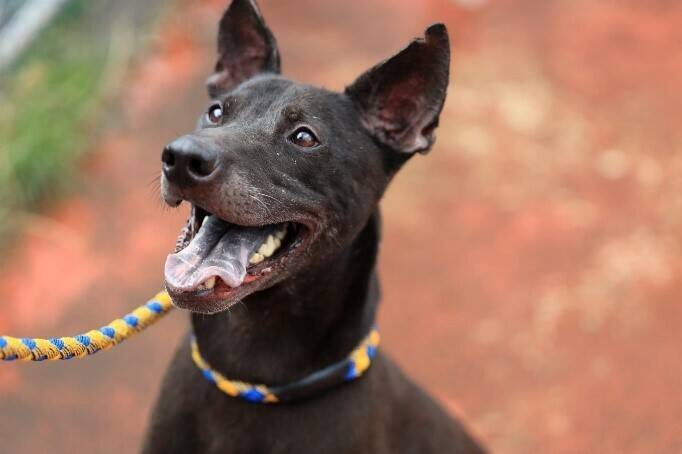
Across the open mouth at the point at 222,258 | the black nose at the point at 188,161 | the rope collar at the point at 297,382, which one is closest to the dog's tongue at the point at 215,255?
the open mouth at the point at 222,258

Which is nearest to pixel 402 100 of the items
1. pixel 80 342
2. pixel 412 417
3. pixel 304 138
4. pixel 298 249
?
pixel 304 138

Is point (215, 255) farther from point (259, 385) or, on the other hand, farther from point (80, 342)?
point (259, 385)

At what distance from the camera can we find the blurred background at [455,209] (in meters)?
4.91

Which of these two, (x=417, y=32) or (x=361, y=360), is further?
(x=417, y=32)

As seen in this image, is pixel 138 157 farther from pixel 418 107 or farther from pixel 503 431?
pixel 418 107

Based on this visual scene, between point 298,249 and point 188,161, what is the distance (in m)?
0.52

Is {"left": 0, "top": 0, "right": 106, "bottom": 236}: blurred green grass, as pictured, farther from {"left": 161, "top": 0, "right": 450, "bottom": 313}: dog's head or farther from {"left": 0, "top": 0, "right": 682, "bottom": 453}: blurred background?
{"left": 161, "top": 0, "right": 450, "bottom": 313}: dog's head

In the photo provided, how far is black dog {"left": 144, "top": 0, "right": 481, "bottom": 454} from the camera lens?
2652mm

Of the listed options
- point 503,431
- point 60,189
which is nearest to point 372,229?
point 503,431

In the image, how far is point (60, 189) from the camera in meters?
5.91

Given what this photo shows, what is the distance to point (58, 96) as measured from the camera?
6332 millimetres

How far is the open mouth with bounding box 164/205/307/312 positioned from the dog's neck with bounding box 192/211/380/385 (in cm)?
20

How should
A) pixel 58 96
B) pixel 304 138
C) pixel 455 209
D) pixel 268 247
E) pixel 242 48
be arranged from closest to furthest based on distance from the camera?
pixel 268 247 < pixel 304 138 < pixel 242 48 < pixel 455 209 < pixel 58 96

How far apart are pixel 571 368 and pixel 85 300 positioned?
2.95 metres
